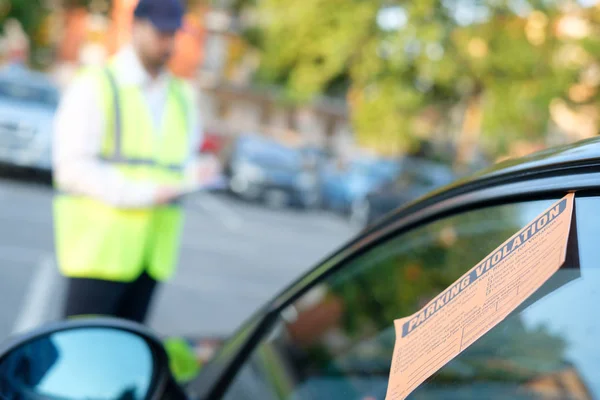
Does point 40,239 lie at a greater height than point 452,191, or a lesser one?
greater

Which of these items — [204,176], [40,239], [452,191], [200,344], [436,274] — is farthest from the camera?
[40,239]

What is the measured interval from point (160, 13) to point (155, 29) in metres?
0.05

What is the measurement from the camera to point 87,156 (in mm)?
2328

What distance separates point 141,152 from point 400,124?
40.6 ft

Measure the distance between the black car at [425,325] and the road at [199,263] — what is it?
2.65 m

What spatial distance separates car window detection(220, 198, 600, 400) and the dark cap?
3.27 feet

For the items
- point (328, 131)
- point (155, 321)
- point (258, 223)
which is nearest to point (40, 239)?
point (155, 321)

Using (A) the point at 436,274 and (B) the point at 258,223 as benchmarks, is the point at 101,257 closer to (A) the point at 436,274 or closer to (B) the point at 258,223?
(A) the point at 436,274

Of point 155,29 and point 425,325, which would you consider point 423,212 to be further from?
point 155,29

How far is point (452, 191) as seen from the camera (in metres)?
1.24

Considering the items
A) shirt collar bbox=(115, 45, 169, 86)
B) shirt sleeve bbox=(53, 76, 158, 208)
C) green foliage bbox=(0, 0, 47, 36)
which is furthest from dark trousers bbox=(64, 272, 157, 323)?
green foliage bbox=(0, 0, 47, 36)

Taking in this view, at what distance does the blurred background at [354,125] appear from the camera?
7.52m

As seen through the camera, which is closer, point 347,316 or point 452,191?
point 452,191

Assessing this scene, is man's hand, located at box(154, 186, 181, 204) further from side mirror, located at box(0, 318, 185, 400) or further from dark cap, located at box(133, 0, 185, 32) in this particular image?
side mirror, located at box(0, 318, 185, 400)
